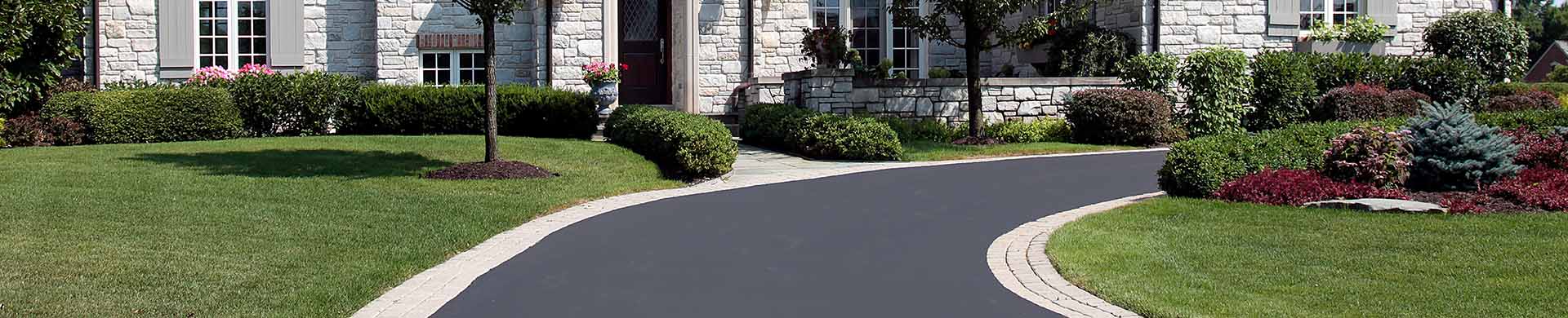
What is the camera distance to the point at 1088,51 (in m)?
21.0

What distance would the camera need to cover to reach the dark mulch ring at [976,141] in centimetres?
1912

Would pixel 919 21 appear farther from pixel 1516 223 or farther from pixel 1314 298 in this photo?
pixel 1314 298

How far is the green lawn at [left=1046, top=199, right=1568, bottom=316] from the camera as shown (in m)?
7.09

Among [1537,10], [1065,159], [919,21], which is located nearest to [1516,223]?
[1065,159]

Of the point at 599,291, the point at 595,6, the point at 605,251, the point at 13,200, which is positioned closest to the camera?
the point at 599,291

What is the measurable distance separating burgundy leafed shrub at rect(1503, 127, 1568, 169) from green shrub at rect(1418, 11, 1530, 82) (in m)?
8.62

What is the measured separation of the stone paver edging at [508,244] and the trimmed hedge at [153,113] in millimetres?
7352

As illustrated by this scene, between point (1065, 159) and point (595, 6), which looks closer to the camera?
point (1065, 159)

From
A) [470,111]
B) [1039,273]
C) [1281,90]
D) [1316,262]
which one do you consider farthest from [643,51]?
[1316,262]

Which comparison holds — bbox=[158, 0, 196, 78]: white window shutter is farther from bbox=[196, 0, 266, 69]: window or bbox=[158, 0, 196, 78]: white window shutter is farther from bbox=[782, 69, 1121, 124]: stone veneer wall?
bbox=[782, 69, 1121, 124]: stone veneer wall

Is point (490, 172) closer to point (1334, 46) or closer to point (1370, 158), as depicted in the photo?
point (1370, 158)

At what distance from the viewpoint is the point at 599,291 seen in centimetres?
781

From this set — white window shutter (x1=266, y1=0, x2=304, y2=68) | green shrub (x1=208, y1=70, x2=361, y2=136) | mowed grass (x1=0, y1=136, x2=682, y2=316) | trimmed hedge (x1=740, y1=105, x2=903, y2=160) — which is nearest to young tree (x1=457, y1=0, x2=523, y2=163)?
mowed grass (x1=0, y1=136, x2=682, y2=316)

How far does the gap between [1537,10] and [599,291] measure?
69870 mm
